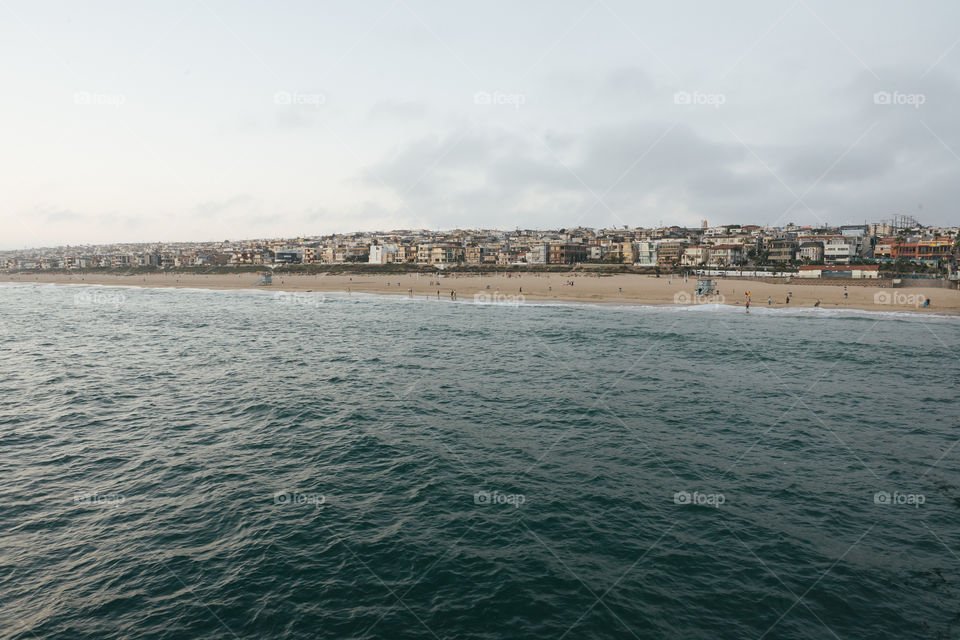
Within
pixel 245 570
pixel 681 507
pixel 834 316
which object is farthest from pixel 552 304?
pixel 245 570

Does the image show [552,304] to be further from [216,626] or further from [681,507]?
[216,626]

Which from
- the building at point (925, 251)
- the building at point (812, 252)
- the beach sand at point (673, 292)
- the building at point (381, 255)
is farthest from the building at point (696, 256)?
the building at point (381, 255)

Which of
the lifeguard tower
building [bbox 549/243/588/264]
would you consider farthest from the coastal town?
the lifeguard tower

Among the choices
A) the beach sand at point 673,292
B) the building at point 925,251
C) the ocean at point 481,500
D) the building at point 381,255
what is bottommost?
the ocean at point 481,500

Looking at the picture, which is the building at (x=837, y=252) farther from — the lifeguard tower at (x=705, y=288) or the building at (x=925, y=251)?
the lifeguard tower at (x=705, y=288)

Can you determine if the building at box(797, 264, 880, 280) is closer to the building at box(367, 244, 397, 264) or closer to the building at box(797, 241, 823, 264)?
the building at box(797, 241, 823, 264)

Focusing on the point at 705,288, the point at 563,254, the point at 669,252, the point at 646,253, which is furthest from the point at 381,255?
the point at 705,288

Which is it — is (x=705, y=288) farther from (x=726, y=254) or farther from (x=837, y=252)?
(x=837, y=252)

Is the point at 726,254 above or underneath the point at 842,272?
above

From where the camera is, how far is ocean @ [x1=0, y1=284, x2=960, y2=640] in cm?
1024

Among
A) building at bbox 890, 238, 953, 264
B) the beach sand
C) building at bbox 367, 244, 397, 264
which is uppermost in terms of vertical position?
building at bbox 367, 244, 397, 264

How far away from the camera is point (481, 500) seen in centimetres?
1479

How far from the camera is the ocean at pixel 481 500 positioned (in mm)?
10242

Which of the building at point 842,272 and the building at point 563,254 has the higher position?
the building at point 563,254
